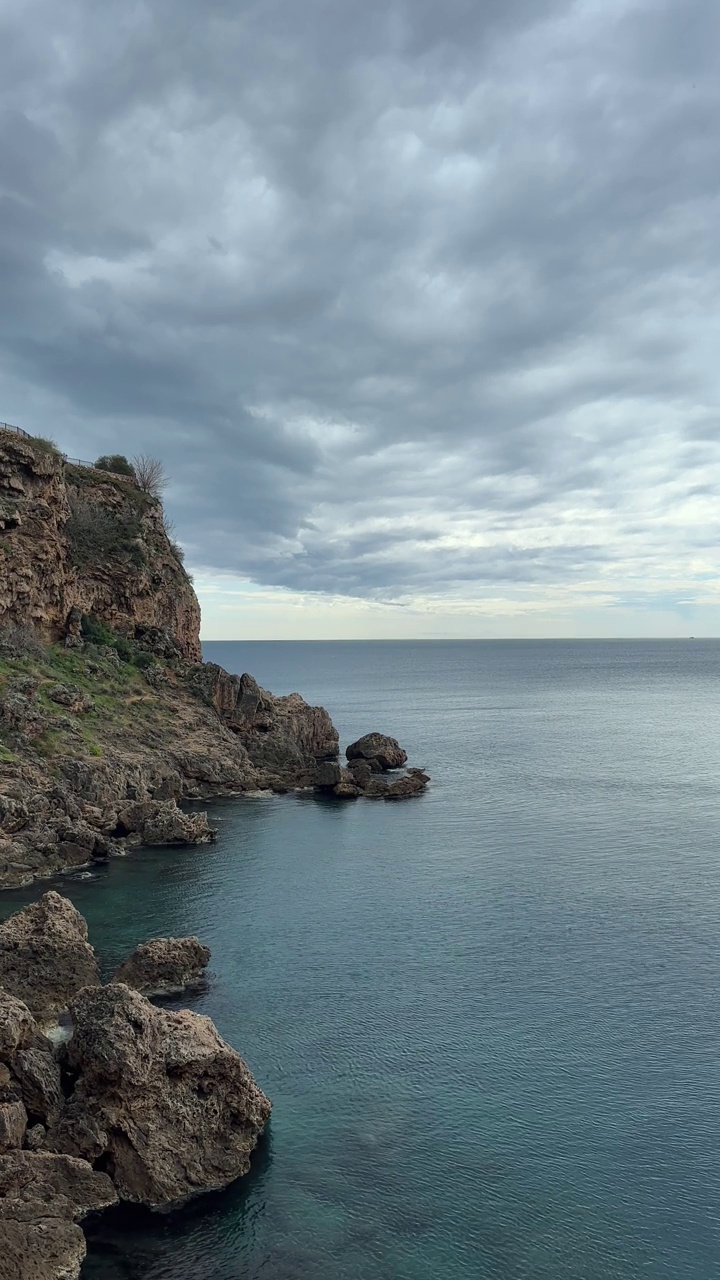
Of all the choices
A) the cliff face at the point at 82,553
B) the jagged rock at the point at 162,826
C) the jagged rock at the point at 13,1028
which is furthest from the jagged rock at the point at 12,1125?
the cliff face at the point at 82,553

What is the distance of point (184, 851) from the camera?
61.7 m

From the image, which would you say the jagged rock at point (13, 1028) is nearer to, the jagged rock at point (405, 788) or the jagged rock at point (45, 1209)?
the jagged rock at point (45, 1209)

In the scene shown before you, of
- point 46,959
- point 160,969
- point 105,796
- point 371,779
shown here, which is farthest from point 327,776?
point 46,959

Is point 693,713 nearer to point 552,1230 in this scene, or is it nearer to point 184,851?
point 184,851

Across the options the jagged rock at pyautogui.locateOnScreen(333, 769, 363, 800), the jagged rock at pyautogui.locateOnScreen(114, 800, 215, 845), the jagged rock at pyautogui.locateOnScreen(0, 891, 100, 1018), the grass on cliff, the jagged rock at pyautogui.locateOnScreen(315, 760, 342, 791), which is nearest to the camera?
the jagged rock at pyautogui.locateOnScreen(0, 891, 100, 1018)

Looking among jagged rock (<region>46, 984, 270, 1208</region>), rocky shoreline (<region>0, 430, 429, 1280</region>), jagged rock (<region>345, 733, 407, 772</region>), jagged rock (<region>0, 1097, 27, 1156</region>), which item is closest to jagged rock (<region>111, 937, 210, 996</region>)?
rocky shoreline (<region>0, 430, 429, 1280</region>)

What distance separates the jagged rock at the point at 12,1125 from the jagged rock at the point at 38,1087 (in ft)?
2.87

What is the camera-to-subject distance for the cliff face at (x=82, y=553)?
3162 inches

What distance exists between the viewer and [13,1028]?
84.6 feet

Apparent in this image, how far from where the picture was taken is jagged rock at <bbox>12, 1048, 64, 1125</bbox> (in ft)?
82.7

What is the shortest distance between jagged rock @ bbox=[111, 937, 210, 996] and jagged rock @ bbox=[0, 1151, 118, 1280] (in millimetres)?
12774

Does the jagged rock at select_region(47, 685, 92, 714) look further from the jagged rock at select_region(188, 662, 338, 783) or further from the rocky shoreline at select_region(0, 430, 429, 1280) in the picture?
the jagged rock at select_region(188, 662, 338, 783)

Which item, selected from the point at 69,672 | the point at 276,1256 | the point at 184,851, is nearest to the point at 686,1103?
the point at 276,1256

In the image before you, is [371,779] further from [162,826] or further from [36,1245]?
[36,1245]
